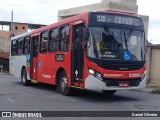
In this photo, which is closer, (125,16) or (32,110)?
(32,110)

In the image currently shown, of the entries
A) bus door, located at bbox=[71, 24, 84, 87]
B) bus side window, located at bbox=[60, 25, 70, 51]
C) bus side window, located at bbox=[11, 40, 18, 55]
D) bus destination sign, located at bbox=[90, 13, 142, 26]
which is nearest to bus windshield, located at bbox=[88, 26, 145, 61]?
bus destination sign, located at bbox=[90, 13, 142, 26]

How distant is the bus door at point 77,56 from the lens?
13.5 meters

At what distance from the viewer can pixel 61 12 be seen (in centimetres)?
5325

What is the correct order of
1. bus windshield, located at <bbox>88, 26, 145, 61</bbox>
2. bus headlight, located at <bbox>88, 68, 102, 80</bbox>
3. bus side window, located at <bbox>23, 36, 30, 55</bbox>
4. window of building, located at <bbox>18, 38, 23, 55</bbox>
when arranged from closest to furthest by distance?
bus headlight, located at <bbox>88, 68, 102, 80</bbox>
bus windshield, located at <bbox>88, 26, 145, 61</bbox>
bus side window, located at <bbox>23, 36, 30, 55</bbox>
window of building, located at <bbox>18, 38, 23, 55</bbox>

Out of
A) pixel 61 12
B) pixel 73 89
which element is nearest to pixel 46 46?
pixel 73 89

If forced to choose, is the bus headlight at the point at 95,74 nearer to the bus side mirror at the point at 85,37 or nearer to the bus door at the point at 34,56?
the bus side mirror at the point at 85,37

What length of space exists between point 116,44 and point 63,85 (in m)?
3.25

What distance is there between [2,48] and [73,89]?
138ft

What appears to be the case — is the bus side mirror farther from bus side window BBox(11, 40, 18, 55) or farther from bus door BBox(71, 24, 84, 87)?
bus side window BBox(11, 40, 18, 55)

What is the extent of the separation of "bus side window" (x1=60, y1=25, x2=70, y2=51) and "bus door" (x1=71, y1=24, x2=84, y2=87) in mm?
662

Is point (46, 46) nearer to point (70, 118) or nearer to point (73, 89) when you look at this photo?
point (73, 89)

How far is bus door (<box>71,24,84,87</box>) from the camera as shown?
1353cm

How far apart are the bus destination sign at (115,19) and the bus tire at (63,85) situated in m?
2.98

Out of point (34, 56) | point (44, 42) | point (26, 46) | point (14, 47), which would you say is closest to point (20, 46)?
point (26, 46)
